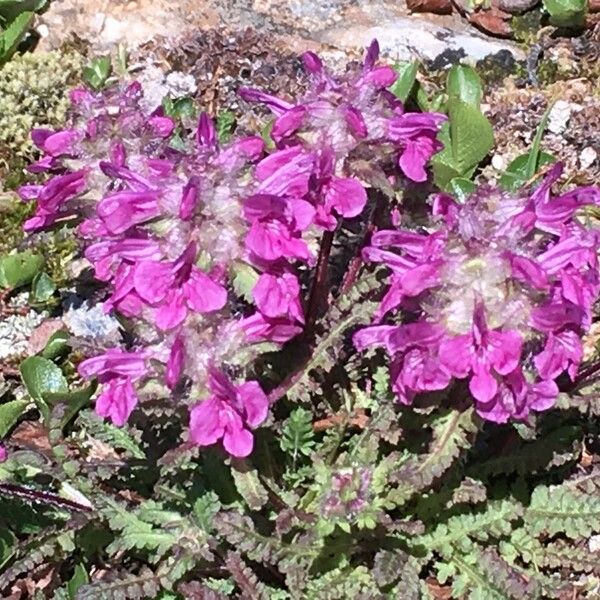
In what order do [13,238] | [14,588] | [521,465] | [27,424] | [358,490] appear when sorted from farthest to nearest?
[13,238], [27,424], [14,588], [521,465], [358,490]

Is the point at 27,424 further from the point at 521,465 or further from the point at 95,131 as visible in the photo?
the point at 521,465

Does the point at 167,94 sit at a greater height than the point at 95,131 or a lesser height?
lesser

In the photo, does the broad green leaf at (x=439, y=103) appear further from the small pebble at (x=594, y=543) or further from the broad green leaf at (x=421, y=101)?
the small pebble at (x=594, y=543)

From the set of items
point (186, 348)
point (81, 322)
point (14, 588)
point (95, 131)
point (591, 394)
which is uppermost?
point (95, 131)

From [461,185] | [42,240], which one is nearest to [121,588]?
[42,240]

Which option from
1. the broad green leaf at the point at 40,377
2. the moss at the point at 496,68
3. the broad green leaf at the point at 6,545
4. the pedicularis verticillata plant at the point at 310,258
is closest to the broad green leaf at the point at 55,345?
the broad green leaf at the point at 40,377

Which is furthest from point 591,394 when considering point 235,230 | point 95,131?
point 95,131

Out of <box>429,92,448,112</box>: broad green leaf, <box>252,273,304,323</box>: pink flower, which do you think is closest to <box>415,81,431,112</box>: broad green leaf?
<box>429,92,448,112</box>: broad green leaf

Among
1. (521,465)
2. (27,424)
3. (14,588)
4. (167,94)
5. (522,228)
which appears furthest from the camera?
(167,94)
